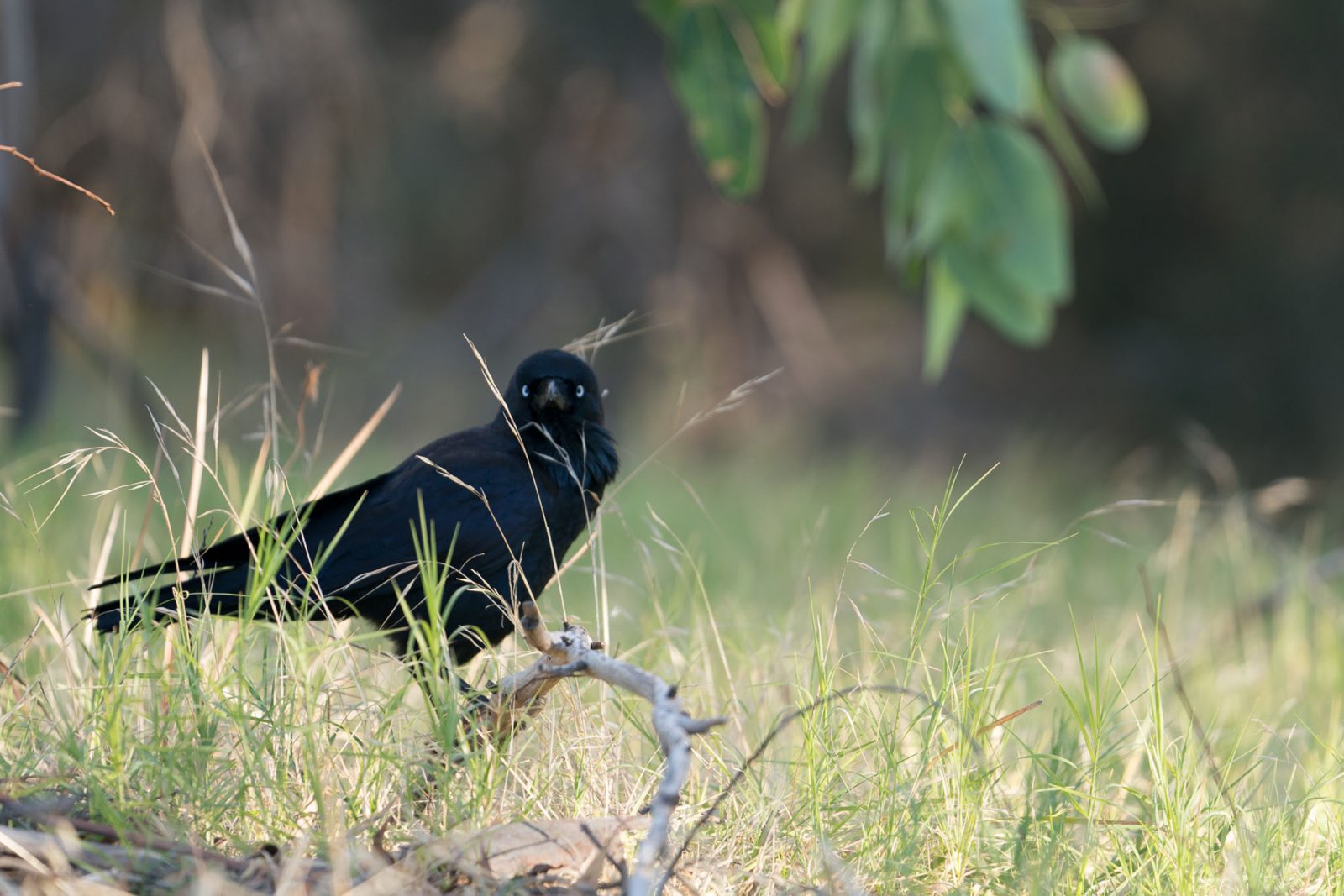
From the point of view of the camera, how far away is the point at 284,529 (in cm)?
218

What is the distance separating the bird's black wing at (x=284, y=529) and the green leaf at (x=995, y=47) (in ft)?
4.28

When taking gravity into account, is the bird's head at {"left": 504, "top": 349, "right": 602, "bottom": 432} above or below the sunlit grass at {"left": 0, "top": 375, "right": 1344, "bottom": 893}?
above

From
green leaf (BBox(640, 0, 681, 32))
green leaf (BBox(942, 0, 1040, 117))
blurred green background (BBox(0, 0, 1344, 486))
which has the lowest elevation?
blurred green background (BBox(0, 0, 1344, 486))

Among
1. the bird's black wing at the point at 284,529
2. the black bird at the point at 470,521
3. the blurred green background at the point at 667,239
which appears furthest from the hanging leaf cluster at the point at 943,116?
the blurred green background at the point at 667,239

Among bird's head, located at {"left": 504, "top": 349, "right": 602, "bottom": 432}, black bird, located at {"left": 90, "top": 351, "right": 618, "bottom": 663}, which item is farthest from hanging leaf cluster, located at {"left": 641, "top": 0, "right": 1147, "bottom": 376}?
black bird, located at {"left": 90, "top": 351, "right": 618, "bottom": 663}

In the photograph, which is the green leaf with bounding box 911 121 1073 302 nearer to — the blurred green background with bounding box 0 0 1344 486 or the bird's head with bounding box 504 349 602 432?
the bird's head with bounding box 504 349 602 432

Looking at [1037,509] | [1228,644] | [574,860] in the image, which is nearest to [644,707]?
[574,860]

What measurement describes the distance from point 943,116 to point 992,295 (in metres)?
0.36

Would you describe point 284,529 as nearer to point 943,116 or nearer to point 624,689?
point 624,689

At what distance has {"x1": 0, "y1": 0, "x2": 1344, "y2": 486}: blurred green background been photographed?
754cm

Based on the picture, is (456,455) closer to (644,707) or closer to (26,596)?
(644,707)

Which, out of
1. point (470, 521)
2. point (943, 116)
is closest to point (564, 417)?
point (470, 521)

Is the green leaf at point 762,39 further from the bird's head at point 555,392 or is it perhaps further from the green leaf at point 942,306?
the bird's head at point 555,392

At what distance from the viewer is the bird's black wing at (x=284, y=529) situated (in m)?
2.26
